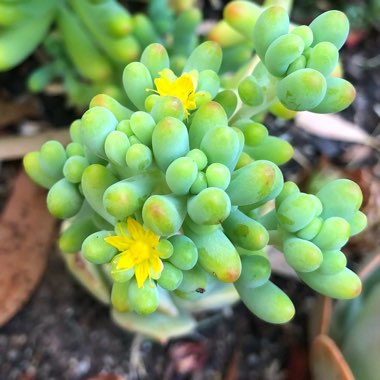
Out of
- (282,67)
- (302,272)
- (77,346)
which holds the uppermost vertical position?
(282,67)

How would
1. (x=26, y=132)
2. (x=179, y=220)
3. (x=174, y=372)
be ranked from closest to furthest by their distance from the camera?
(x=179, y=220), (x=174, y=372), (x=26, y=132)

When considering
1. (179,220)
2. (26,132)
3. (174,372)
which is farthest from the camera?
(26,132)

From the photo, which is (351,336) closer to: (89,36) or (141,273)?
(141,273)

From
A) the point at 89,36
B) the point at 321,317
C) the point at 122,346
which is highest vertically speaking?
the point at 89,36

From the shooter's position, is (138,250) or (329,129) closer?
(138,250)

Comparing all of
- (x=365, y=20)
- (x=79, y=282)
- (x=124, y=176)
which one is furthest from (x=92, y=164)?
(x=365, y=20)

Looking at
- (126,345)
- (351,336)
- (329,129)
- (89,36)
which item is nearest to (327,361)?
(351,336)

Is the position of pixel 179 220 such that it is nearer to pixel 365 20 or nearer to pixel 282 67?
pixel 282 67
